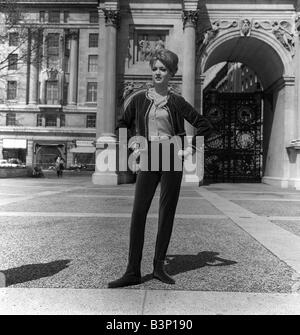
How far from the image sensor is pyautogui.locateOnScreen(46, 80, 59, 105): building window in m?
58.5

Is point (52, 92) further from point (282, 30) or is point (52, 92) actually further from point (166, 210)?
point (166, 210)

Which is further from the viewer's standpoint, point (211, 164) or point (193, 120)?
point (211, 164)

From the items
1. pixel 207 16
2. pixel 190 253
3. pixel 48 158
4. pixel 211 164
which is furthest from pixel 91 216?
pixel 48 158

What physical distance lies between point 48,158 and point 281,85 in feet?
131

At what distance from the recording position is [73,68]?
58750mm

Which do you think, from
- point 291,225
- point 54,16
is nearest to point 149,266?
point 291,225

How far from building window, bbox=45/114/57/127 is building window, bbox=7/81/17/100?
228 inches

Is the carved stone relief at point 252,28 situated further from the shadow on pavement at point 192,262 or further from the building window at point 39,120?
the building window at point 39,120

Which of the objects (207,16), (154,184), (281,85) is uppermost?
(207,16)

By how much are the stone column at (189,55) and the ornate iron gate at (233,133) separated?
5.10 m

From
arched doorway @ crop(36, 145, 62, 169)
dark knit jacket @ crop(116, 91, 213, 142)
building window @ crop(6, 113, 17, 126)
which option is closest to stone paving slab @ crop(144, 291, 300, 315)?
dark knit jacket @ crop(116, 91, 213, 142)

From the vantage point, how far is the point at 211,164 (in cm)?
2644

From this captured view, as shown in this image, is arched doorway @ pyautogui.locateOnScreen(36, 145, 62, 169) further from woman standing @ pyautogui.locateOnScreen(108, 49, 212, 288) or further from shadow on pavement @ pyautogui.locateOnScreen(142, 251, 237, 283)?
woman standing @ pyautogui.locateOnScreen(108, 49, 212, 288)
